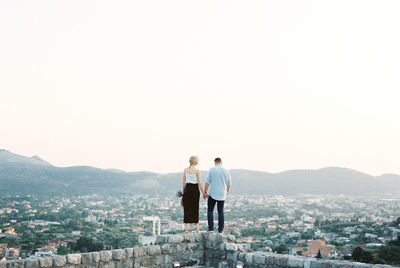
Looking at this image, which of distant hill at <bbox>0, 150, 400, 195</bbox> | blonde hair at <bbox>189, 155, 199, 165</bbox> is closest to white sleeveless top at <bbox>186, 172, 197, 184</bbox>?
blonde hair at <bbox>189, 155, 199, 165</bbox>

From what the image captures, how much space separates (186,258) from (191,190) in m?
1.46

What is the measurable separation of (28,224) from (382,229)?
131ft

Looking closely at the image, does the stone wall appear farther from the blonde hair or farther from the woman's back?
the blonde hair

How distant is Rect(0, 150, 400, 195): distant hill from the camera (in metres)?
120

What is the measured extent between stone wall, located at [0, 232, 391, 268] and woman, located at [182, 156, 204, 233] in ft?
1.50

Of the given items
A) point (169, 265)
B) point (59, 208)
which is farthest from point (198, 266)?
point (59, 208)

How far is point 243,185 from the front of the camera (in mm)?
123750

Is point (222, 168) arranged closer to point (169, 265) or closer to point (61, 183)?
point (169, 265)

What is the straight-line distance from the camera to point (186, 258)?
905 centimetres

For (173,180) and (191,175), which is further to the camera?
(173,180)

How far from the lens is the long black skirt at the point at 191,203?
9500 millimetres

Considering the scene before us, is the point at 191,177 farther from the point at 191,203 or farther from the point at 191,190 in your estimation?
the point at 191,203

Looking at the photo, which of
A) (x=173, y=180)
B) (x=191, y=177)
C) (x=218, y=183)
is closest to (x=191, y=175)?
(x=191, y=177)


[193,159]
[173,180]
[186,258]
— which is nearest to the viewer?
[186,258]
